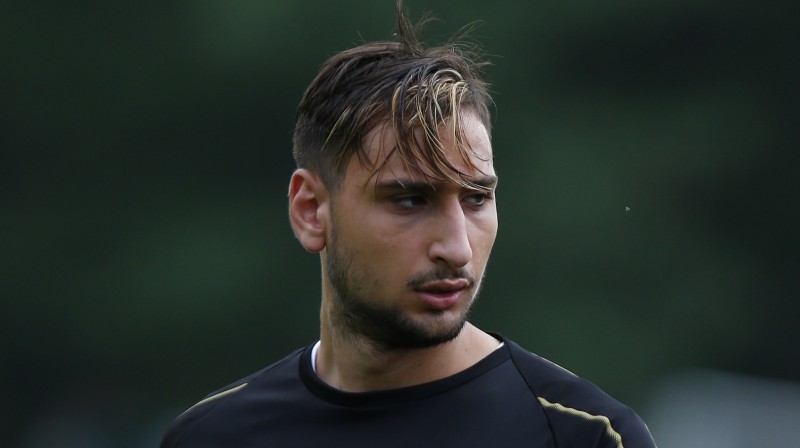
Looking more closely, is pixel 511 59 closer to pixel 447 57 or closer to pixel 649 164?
pixel 649 164

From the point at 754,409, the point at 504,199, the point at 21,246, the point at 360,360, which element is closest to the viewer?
the point at 360,360

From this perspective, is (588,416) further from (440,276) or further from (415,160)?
(415,160)

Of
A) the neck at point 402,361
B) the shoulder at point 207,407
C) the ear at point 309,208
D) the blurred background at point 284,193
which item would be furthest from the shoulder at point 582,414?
the blurred background at point 284,193

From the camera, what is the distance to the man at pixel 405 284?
2896 millimetres

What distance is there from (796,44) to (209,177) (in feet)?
16.7

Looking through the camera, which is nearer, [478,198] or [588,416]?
[588,416]

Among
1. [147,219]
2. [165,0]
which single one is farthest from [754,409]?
[165,0]

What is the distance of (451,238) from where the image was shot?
2.88 m

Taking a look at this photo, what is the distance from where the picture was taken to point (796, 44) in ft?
38.5

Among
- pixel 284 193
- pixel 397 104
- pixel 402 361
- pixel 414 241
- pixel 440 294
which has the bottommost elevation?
pixel 284 193

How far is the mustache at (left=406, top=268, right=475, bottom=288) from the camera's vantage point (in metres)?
2.89

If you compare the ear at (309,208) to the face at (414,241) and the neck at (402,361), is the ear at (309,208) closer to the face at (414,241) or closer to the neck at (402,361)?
the face at (414,241)

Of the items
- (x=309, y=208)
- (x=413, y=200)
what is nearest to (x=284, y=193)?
(x=309, y=208)

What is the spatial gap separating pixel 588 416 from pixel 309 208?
0.80 meters
